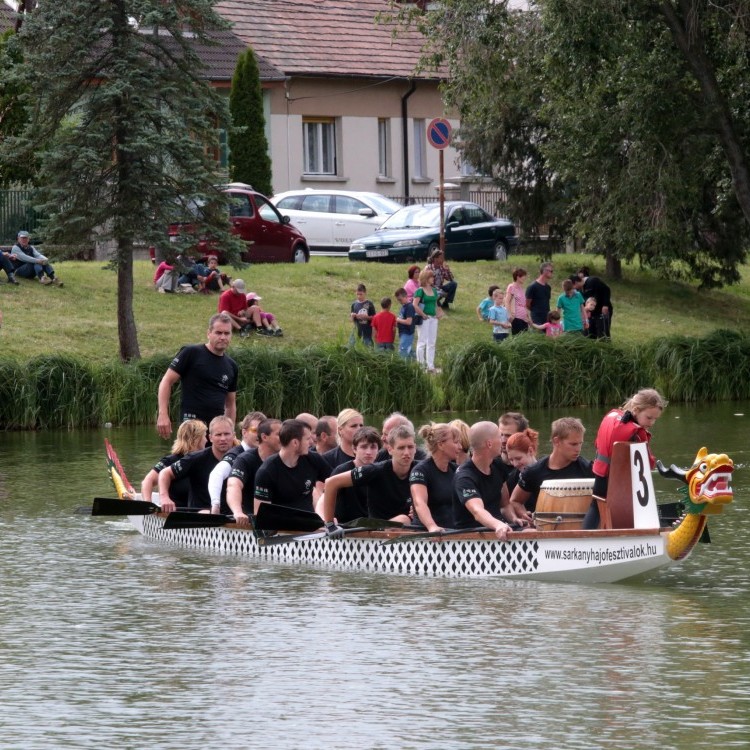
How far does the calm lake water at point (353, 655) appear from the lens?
950 cm

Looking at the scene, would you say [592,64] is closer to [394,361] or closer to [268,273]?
[394,361]

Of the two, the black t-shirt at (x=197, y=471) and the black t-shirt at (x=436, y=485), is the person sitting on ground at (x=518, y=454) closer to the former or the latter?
the black t-shirt at (x=436, y=485)

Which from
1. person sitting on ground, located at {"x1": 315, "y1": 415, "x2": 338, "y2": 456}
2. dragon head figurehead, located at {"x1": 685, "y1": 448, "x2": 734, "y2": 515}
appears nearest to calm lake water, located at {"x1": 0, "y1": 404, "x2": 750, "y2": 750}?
dragon head figurehead, located at {"x1": 685, "y1": 448, "x2": 734, "y2": 515}

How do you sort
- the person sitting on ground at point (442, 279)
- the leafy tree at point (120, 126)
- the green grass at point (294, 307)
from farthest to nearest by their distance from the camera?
the person sitting on ground at point (442, 279) → the green grass at point (294, 307) → the leafy tree at point (120, 126)

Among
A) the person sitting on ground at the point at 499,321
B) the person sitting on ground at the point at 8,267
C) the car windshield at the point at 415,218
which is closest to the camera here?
the person sitting on ground at the point at 499,321

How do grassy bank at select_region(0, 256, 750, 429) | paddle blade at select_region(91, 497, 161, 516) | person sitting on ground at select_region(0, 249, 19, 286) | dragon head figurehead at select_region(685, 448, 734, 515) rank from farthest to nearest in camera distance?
person sitting on ground at select_region(0, 249, 19, 286) < grassy bank at select_region(0, 256, 750, 429) < paddle blade at select_region(91, 497, 161, 516) < dragon head figurehead at select_region(685, 448, 734, 515)

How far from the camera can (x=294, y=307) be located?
117 ft

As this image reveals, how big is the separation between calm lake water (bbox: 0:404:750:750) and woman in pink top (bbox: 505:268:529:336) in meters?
13.9

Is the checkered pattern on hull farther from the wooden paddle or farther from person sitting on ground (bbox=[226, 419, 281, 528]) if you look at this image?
person sitting on ground (bbox=[226, 419, 281, 528])

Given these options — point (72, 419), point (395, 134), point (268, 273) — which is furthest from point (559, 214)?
point (72, 419)

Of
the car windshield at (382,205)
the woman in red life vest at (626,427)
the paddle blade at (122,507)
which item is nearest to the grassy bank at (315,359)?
the car windshield at (382,205)

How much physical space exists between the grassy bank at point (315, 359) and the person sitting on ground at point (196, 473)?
401 inches

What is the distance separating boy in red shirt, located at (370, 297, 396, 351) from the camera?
98.3ft

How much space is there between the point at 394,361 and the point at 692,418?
471cm
